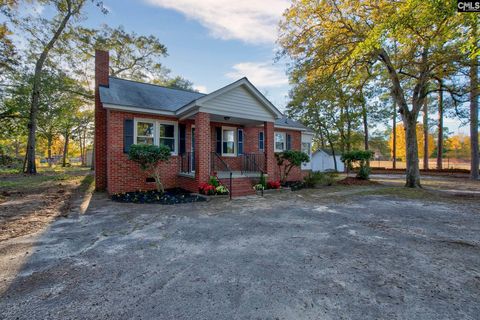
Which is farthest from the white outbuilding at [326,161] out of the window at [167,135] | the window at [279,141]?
the window at [167,135]

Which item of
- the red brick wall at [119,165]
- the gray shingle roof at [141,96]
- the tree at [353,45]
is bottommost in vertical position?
the red brick wall at [119,165]

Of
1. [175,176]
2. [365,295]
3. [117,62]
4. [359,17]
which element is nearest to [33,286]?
[365,295]

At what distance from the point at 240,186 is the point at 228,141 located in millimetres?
3520

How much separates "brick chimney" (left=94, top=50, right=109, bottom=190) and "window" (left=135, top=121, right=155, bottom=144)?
82.7 inches

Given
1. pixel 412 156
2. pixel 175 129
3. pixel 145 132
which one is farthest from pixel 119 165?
pixel 412 156

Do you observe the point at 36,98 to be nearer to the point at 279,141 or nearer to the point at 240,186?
the point at 240,186

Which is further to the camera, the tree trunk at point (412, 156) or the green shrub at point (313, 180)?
the green shrub at point (313, 180)

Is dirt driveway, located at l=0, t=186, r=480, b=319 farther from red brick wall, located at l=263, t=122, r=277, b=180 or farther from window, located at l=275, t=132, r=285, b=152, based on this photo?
window, located at l=275, t=132, r=285, b=152

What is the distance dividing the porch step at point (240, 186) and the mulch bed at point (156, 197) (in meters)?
1.37

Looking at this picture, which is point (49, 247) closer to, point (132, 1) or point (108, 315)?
point (108, 315)

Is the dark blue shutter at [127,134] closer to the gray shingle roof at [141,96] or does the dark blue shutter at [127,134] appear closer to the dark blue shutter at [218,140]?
the gray shingle roof at [141,96]

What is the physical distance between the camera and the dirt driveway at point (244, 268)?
86.6 inches

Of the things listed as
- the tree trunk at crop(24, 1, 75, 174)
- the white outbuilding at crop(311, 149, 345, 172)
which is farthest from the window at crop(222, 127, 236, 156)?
the white outbuilding at crop(311, 149, 345, 172)

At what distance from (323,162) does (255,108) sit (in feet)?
64.7
